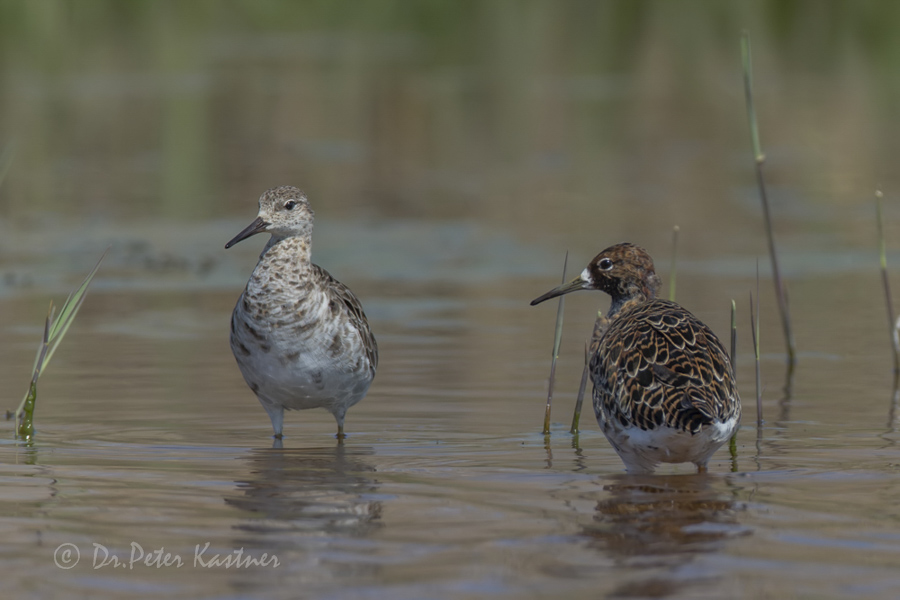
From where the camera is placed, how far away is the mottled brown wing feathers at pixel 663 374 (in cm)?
768

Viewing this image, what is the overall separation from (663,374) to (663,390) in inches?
5.9

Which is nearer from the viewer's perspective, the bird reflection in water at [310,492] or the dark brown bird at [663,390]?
the bird reflection in water at [310,492]

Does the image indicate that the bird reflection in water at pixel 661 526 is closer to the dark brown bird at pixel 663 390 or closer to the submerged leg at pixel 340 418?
the dark brown bird at pixel 663 390

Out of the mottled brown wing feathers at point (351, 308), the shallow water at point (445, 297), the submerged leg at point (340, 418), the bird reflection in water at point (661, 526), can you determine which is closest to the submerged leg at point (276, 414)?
the shallow water at point (445, 297)

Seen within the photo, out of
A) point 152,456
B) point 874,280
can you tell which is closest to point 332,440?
point 152,456

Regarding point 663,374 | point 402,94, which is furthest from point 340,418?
point 402,94

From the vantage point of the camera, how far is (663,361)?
26.4ft

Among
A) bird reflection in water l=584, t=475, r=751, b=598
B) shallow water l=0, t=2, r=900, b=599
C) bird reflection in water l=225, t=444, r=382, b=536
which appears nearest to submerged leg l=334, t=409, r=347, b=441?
shallow water l=0, t=2, r=900, b=599

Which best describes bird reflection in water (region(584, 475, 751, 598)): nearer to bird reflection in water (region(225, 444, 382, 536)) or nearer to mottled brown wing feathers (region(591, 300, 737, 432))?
mottled brown wing feathers (region(591, 300, 737, 432))

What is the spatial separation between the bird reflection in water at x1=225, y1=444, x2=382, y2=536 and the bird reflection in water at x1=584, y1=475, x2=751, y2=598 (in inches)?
42.9

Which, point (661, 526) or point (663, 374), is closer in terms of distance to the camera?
point (661, 526)

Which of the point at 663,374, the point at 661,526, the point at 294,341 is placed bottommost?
Result: the point at 661,526

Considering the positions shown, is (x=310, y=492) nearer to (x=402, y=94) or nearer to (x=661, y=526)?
(x=661, y=526)

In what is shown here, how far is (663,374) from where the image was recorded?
794 centimetres
